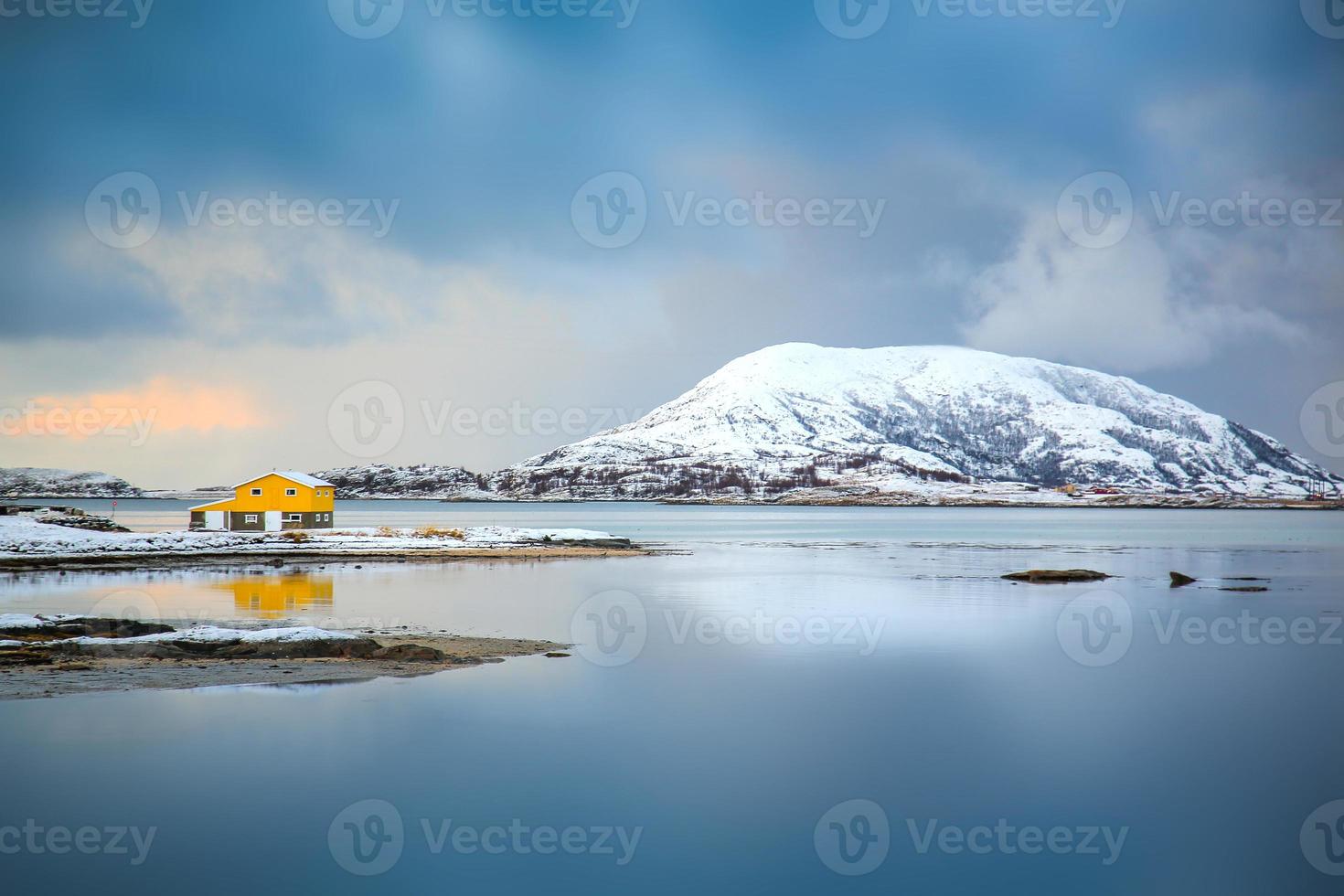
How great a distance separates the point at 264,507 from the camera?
247 ft

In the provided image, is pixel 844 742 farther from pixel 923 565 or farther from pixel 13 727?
pixel 923 565

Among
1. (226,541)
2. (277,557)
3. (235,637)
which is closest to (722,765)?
(235,637)

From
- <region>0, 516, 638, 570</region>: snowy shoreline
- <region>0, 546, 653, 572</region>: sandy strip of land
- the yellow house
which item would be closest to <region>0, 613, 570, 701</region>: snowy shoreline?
<region>0, 546, 653, 572</region>: sandy strip of land

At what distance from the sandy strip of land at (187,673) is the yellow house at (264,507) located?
5529 centimetres

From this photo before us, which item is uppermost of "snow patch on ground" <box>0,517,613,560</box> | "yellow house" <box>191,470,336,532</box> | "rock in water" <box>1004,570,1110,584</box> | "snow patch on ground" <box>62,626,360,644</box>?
"yellow house" <box>191,470,336,532</box>

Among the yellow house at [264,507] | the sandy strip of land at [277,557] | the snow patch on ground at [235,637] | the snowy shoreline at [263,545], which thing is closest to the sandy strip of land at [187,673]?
the snow patch on ground at [235,637]

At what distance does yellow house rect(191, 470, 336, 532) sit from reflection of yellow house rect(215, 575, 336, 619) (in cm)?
3137

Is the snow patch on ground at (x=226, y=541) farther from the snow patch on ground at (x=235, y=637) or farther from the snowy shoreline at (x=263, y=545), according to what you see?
the snow patch on ground at (x=235, y=637)

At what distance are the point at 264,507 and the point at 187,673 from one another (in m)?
57.6

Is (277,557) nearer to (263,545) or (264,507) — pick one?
(263,545)

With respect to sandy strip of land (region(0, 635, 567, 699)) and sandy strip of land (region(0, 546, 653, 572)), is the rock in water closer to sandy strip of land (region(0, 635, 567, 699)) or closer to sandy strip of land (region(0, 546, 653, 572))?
sandy strip of land (region(0, 546, 653, 572))

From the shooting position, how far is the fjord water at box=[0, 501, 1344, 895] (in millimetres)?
12992

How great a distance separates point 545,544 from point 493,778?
188 ft

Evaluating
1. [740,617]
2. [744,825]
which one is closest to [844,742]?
[744,825]
